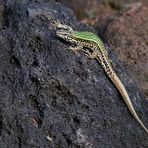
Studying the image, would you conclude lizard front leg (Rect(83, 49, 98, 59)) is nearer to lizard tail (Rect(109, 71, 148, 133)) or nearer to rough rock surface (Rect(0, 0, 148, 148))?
rough rock surface (Rect(0, 0, 148, 148))

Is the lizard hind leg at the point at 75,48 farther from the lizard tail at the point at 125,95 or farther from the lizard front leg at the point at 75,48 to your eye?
the lizard tail at the point at 125,95

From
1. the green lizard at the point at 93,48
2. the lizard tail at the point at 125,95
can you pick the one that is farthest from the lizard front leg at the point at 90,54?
the lizard tail at the point at 125,95

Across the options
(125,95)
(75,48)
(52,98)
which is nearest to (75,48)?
(75,48)

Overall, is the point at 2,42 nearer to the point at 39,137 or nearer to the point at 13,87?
the point at 13,87

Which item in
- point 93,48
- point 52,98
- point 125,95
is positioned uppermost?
point 93,48

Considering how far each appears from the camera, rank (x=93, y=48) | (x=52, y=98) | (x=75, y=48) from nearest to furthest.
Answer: (x=52, y=98) < (x=75, y=48) < (x=93, y=48)

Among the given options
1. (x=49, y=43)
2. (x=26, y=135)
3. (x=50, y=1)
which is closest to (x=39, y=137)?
(x=26, y=135)

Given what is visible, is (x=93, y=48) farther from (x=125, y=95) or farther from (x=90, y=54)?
(x=125, y=95)
